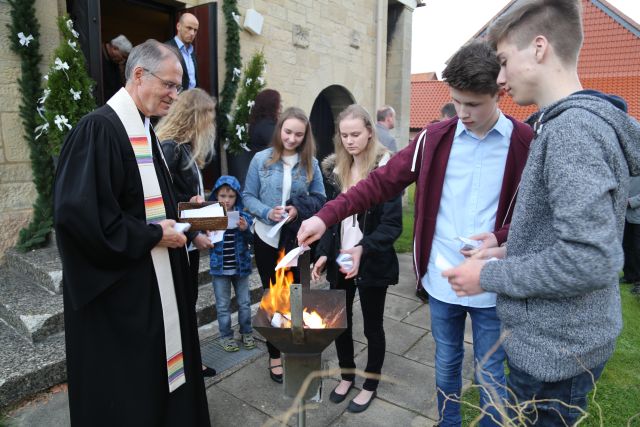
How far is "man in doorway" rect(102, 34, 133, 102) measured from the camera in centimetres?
528

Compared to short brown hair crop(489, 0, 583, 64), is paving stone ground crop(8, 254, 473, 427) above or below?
→ below

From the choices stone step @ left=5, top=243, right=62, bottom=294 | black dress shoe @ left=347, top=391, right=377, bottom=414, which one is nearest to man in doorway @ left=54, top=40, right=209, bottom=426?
black dress shoe @ left=347, top=391, right=377, bottom=414

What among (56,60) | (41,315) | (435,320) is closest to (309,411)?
(435,320)

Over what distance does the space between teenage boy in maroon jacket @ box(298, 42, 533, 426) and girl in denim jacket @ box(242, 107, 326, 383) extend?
50.8 inches

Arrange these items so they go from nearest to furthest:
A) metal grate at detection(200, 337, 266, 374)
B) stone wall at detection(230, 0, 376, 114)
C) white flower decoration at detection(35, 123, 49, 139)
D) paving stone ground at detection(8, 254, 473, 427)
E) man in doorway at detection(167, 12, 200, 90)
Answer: paving stone ground at detection(8, 254, 473, 427) < metal grate at detection(200, 337, 266, 374) < white flower decoration at detection(35, 123, 49, 139) < man in doorway at detection(167, 12, 200, 90) < stone wall at detection(230, 0, 376, 114)

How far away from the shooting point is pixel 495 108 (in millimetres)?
2082

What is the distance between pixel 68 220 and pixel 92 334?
59cm

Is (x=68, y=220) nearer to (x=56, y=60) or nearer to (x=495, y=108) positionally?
(x=495, y=108)

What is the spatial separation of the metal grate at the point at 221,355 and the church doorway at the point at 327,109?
6.06 metres

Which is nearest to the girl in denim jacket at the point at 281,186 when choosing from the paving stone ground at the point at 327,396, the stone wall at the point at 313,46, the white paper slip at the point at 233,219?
the white paper slip at the point at 233,219

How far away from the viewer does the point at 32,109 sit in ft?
14.3

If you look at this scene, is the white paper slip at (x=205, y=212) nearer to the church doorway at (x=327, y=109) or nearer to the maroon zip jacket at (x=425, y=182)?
the maroon zip jacket at (x=425, y=182)

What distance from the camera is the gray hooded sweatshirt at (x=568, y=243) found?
45.7 inches

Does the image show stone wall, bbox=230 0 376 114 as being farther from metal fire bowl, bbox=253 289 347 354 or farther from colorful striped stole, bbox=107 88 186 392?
metal fire bowl, bbox=253 289 347 354
